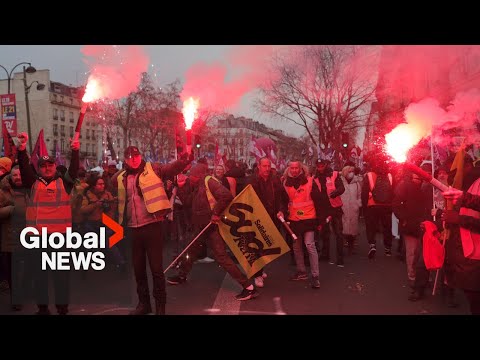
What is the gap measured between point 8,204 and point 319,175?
16.8ft

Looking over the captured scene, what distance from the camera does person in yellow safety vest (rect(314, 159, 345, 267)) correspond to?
8930 millimetres

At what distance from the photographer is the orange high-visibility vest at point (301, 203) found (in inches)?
293

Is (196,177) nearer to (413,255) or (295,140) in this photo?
(413,255)

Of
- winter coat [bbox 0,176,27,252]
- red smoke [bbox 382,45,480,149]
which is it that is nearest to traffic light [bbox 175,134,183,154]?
winter coat [bbox 0,176,27,252]

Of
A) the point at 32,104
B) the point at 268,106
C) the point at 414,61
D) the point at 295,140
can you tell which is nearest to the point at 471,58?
the point at 414,61

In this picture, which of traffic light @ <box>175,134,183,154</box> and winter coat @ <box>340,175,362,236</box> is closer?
traffic light @ <box>175,134,183,154</box>

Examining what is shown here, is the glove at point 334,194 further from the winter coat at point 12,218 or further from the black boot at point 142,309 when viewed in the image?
the winter coat at point 12,218

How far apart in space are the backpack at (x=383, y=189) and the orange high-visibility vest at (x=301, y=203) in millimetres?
2369

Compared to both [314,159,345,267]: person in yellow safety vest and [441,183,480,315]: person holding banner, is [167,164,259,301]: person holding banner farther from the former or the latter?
[441,183,480,315]: person holding banner

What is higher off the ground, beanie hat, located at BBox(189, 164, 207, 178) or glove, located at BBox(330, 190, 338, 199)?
beanie hat, located at BBox(189, 164, 207, 178)

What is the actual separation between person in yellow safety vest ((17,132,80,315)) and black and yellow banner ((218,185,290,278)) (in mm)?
2133

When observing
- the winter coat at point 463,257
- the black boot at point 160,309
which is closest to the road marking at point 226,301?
the black boot at point 160,309

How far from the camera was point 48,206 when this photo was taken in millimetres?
5566

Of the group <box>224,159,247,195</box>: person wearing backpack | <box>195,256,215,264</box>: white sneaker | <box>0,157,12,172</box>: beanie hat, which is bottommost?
<box>195,256,215,264</box>: white sneaker
